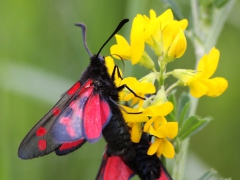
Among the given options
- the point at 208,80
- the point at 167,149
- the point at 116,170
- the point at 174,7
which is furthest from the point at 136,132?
the point at 174,7

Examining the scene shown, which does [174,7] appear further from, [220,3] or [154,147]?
[154,147]

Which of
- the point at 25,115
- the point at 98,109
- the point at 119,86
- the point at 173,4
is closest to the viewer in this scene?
the point at 98,109

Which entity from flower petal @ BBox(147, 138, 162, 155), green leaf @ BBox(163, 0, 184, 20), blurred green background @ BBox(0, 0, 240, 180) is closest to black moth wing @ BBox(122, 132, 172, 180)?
flower petal @ BBox(147, 138, 162, 155)

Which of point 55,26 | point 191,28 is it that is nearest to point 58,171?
point 55,26

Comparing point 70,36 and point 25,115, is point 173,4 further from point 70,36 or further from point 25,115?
point 25,115

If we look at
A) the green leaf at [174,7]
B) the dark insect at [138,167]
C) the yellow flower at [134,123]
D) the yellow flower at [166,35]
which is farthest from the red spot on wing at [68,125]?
the green leaf at [174,7]
